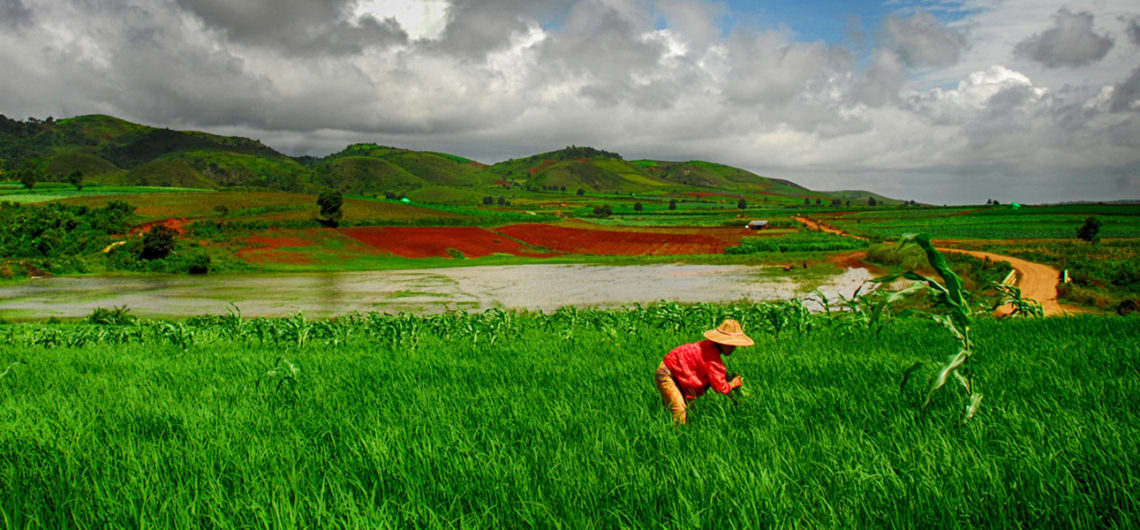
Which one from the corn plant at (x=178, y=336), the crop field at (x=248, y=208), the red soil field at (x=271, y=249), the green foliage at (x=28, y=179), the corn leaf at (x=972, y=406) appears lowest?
the red soil field at (x=271, y=249)

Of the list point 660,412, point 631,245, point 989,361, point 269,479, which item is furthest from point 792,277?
point 269,479

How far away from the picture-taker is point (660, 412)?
4.34m

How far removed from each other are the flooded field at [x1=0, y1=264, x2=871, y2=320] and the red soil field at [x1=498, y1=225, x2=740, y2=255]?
52.1 feet

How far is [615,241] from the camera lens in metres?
64.2

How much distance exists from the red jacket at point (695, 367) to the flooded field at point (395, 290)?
18.9 m

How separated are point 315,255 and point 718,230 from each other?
55.6 m

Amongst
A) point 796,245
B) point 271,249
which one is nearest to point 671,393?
point 271,249

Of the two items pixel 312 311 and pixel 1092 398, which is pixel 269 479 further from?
pixel 312 311

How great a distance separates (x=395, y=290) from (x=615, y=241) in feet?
119

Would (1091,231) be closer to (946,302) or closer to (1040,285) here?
(1040,285)

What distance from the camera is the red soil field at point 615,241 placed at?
2335 inches

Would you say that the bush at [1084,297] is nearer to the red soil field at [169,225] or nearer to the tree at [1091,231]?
the tree at [1091,231]

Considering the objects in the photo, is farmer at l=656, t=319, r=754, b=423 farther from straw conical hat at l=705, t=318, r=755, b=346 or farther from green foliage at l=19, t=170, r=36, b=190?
green foliage at l=19, t=170, r=36, b=190

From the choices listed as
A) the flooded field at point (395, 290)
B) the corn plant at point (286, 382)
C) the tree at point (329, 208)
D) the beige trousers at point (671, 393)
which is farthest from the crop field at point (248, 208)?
the beige trousers at point (671, 393)
